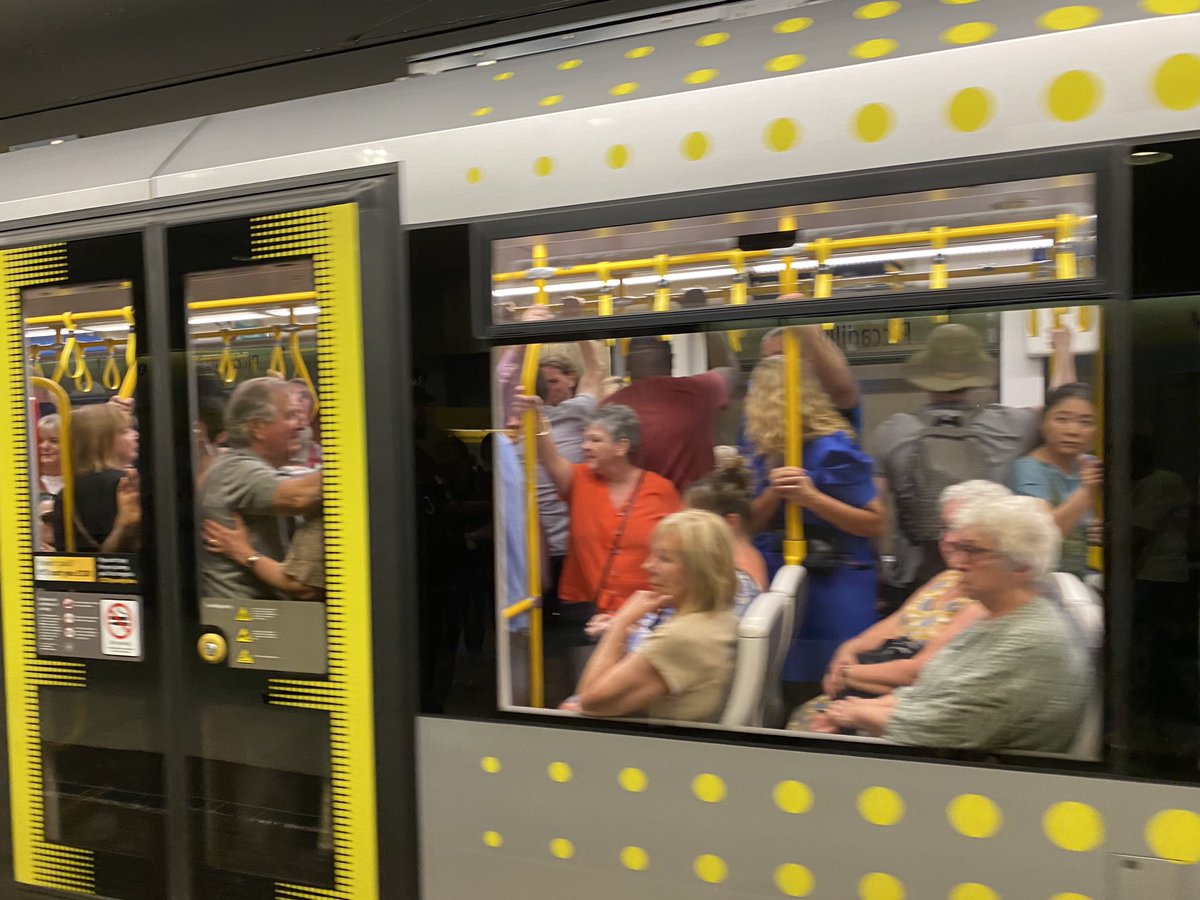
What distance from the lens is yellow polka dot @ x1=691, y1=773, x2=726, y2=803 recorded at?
1.89 metres

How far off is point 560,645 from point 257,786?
3.18 feet

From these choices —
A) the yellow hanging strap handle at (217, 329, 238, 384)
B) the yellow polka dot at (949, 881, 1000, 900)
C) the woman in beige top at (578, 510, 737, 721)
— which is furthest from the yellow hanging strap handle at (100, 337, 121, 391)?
the yellow polka dot at (949, 881, 1000, 900)

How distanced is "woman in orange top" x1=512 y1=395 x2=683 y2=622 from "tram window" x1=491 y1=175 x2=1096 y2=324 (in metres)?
0.27

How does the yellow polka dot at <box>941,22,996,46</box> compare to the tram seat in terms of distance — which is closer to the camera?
the yellow polka dot at <box>941,22,996,46</box>

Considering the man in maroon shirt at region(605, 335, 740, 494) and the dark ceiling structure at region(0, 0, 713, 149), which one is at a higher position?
the dark ceiling structure at region(0, 0, 713, 149)

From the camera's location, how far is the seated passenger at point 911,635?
1.71 meters

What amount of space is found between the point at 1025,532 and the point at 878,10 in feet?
3.65

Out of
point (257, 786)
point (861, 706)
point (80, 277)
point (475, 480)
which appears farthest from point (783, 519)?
point (80, 277)

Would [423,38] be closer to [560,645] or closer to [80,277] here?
[80,277]

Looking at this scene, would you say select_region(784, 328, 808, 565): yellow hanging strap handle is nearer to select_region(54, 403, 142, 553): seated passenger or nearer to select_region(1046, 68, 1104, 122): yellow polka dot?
select_region(1046, 68, 1104, 122): yellow polka dot

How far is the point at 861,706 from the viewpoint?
5.86ft

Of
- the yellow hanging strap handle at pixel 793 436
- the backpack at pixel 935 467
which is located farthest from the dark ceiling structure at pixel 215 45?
the backpack at pixel 935 467

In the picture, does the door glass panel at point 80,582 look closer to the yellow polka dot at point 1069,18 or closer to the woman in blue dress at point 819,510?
the woman in blue dress at point 819,510

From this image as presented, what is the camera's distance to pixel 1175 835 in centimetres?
159
